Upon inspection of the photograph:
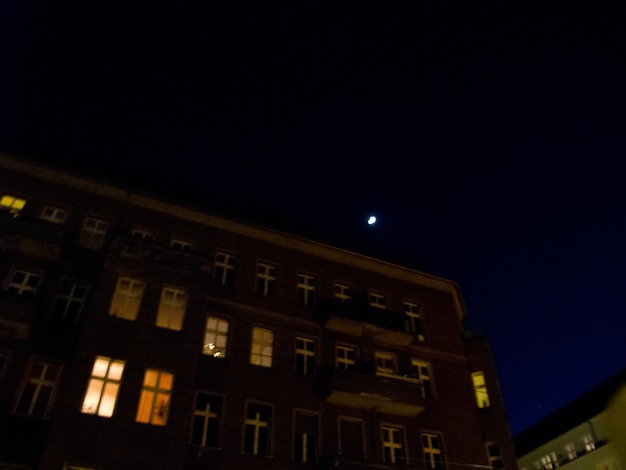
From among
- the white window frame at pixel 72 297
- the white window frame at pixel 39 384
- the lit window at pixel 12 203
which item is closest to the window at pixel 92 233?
the white window frame at pixel 72 297

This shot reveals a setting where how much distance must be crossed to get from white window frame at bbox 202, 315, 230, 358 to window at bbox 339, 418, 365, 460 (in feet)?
19.1

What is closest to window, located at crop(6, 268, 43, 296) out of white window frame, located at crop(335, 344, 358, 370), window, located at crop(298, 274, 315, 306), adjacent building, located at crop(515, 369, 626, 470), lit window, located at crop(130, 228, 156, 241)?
lit window, located at crop(130, 228, 156, 241)

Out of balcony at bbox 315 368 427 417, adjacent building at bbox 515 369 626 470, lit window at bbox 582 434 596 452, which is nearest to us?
balcony at bbox 315 368 427 417

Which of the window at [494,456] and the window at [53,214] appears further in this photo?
the window at [494,456]

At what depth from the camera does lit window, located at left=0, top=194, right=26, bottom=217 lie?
2214 centimetres

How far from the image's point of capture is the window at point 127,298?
20.3 meters

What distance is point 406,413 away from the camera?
23.6 m

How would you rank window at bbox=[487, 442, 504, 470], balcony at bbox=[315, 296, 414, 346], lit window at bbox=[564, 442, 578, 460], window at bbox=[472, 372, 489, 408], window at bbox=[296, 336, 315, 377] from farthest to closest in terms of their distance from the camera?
lit window at bbox=[564, 442, 578, 460] → window at bbox=[472, 372, 489, 408] → balcony at bbox=[315, 296, 414, 346] → window at bbox=[487, 442, 504, 470] → window at bbox=[296, 336, 315, 377]

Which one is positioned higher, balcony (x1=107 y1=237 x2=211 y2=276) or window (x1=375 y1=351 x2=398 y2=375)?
balcony (x1=107 y1=237 x2=211 y2=276)

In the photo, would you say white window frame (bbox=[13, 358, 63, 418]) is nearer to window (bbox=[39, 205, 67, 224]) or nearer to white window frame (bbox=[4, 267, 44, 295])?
white window frame (bbox=[4, 267, 44, 295])

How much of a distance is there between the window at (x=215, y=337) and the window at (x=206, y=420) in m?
1.82

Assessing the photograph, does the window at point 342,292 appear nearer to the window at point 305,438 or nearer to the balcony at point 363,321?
the balcony at point 363,321

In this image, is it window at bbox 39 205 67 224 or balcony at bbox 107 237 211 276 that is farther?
window at bbox 39 205 67 224

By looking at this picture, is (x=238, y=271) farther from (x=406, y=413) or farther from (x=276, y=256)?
(x=406, y=413)
